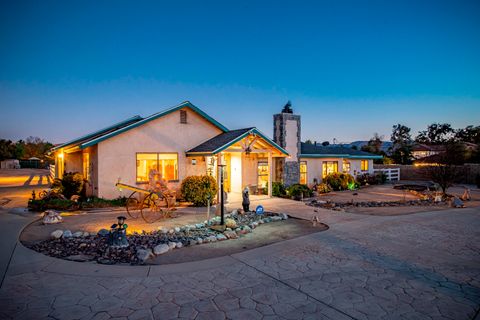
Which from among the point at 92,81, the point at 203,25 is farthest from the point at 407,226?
the point at 92,81

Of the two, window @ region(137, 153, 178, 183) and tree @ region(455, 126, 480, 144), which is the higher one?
tree @ region(455, 126, 480, 144)

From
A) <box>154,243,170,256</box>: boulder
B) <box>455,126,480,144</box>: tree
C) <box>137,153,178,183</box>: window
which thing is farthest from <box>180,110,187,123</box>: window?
<box>455,126,480,144</box>: tree

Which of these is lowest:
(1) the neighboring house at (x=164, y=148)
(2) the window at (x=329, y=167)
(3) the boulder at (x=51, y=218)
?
(3) the boulder at (x=51, y=218)

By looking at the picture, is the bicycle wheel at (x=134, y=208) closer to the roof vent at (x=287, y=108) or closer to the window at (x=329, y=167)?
the roof vent at (x=287, y=108)

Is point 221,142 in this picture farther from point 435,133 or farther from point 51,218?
point 435,133

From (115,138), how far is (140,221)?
4720 mm

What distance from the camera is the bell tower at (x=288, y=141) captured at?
63.0ft

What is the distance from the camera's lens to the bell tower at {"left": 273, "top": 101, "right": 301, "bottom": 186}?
19.2 metres

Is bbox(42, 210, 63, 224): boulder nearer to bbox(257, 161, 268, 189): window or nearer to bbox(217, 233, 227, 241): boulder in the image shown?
bbox(217, 233, 227, 241): boulder

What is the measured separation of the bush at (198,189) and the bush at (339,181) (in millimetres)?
10619

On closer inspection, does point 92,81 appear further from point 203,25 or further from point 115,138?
point 115,138

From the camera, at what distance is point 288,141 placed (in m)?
19.6

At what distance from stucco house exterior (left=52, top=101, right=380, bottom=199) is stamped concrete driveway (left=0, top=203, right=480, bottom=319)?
5040 mm

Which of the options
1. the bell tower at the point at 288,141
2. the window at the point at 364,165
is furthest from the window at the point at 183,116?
the window at the point at 364,165
